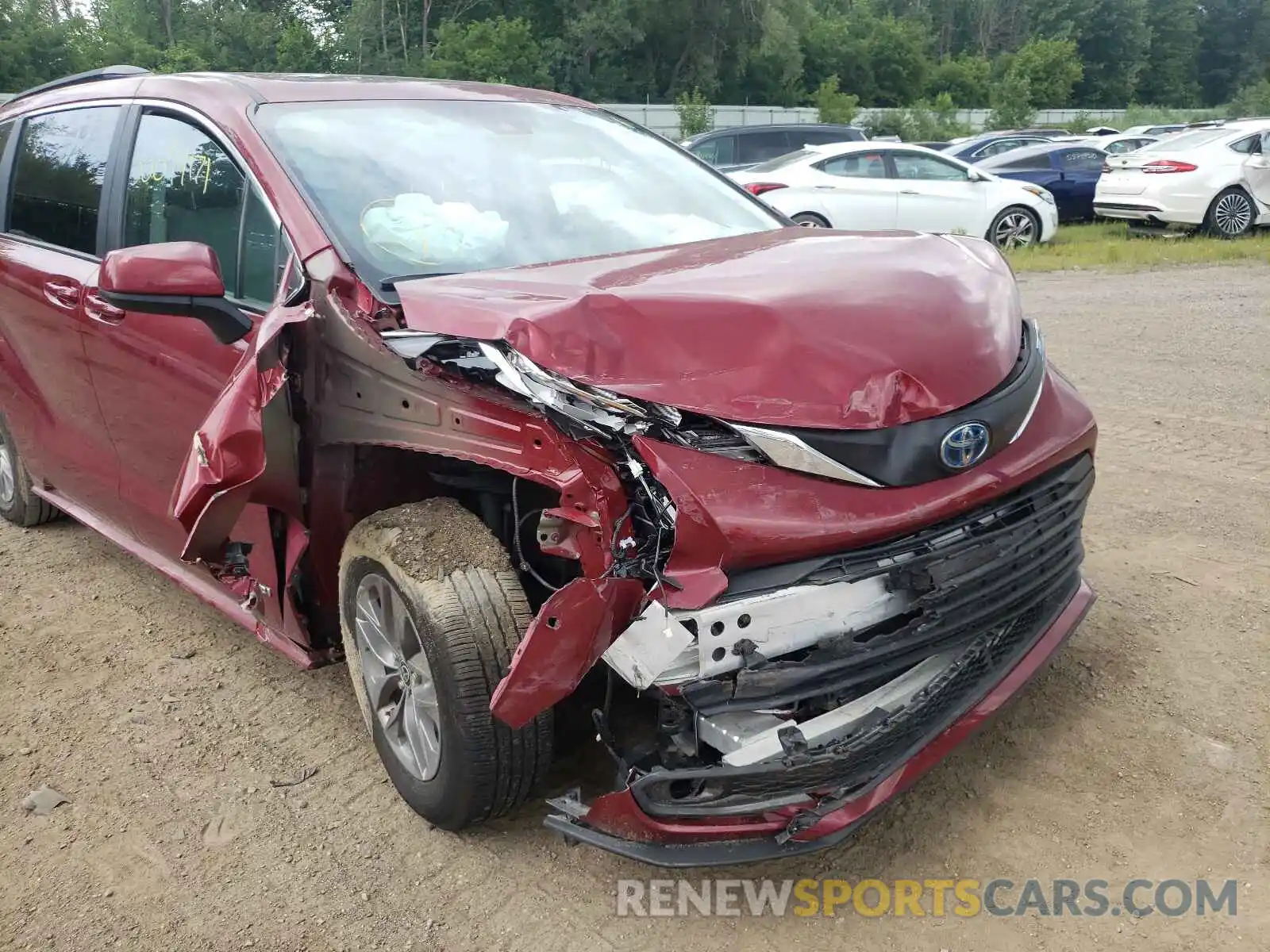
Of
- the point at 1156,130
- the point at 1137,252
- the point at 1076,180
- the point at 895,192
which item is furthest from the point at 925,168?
the point at 1156,130

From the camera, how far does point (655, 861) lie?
225 centimetres

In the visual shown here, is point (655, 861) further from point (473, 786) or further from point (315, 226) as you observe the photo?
point (315, 226)

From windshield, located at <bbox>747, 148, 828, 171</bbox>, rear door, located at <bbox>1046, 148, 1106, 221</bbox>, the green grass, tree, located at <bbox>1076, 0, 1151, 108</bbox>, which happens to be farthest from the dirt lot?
tree, located at <bbox>1076, 0, 1151, 108</bbox>

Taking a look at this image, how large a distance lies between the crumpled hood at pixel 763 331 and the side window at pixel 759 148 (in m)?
15.3

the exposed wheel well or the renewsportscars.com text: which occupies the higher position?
the exposed wheel well

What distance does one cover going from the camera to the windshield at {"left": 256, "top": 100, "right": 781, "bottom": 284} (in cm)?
286

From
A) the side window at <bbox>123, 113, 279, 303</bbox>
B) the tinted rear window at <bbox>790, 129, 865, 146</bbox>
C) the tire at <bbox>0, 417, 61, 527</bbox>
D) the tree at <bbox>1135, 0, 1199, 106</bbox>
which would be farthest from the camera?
the tree at <bbox>1135, 0, 1199, 106</bbox>

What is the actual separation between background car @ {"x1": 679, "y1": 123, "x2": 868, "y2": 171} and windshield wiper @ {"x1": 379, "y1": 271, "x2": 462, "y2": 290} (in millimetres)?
14367

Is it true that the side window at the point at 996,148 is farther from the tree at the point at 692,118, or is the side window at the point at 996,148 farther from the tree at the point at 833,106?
the tree at the point at 833,106

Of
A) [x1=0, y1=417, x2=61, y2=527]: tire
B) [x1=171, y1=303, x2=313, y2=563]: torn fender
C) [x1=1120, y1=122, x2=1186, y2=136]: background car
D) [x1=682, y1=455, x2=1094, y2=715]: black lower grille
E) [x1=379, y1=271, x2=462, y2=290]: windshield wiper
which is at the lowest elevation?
[x1=0, y1=417, x2=61, y2=527]: tire

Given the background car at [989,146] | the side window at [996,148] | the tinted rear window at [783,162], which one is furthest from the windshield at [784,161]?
the side window at [996,148]

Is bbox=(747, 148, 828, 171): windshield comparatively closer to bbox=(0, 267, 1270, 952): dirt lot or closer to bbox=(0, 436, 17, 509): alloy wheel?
bbox=(0, 267, 1270, 952): dirt lot

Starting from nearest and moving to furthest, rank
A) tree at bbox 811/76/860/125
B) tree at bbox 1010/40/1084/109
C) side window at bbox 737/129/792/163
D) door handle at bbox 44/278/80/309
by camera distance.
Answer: door handle at bbox 44/278/80/309 < side window at bbox 737/129/792/163 < tree at bbox 811/76/860/125 < tree at bbox 1010/40/1084/109

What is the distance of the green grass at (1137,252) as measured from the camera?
11867mm
